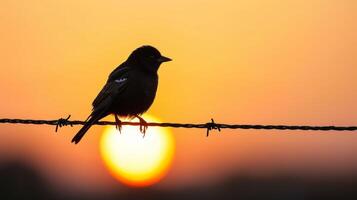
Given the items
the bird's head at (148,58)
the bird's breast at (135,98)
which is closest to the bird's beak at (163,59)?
the bird's head at (148,58)

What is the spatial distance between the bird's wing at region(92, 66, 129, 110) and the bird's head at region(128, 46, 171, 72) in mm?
420

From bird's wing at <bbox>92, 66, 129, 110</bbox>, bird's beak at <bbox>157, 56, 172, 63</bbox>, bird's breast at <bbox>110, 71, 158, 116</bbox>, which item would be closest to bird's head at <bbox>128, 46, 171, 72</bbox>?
bird's beak at <bbox>157, 56, 172, 63</bbox>

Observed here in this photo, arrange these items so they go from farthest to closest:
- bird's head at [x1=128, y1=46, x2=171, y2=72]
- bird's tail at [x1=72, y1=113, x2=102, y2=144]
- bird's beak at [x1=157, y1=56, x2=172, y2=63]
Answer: bird's beak at [x1=157, y1=56, x2=172, y2=63] < bird's head at [x1=128, y1=46, x2=171, y2=72] < bird's tail at [x1=72, y1=113, x2=102, y2=144]

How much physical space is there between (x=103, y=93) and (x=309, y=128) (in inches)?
178

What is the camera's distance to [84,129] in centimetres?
1589

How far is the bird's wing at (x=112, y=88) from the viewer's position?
16.7m

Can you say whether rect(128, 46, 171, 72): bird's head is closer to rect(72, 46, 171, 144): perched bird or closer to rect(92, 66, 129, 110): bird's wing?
rect(72, 46, 171, 144): perched bird

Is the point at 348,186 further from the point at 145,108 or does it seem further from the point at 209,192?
→ the point at 145,108

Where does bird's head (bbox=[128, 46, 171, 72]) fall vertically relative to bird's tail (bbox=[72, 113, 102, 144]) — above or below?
above

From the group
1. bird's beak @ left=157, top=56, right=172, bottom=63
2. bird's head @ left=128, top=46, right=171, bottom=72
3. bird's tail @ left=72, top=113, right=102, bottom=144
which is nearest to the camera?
bird's tail @ left=72, top=113, right=102, bottom=144

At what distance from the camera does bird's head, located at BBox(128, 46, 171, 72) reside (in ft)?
58.7

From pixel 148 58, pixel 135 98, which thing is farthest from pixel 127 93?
pixel 148 58

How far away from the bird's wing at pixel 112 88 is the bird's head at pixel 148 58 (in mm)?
420

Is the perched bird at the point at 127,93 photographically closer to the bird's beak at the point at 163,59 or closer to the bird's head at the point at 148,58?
the bird's head at the point at 148,58
